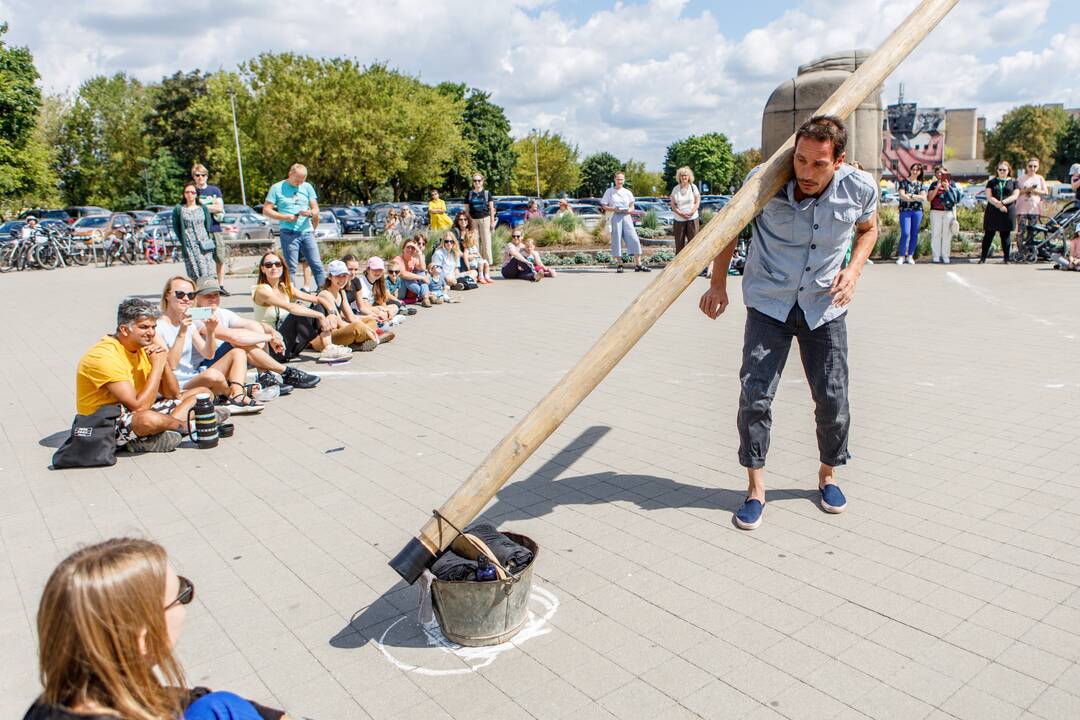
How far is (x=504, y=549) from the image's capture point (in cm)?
353

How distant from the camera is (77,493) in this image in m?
5.37

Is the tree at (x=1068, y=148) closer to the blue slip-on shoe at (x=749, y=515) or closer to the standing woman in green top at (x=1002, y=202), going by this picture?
the standing woman in green top at (x=1002, y=202)

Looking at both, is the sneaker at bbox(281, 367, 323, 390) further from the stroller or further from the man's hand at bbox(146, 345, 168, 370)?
the stroller

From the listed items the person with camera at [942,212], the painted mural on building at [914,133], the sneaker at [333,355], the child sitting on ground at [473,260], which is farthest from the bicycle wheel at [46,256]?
the painted mural on building at [914,133]

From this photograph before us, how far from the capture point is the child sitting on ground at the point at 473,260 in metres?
15.2

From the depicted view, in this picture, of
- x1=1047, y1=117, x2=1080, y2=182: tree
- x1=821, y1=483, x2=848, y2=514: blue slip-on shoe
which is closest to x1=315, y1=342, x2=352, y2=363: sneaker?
x1=821, y1=483, x2=848, y2=514: blue slip-on shoe

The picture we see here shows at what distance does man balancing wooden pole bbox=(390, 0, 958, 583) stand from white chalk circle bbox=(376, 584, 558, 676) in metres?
0.35

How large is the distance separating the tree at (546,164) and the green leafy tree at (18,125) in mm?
50925

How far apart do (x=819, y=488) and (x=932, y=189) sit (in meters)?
13.4

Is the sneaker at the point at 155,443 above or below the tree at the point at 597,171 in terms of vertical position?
below

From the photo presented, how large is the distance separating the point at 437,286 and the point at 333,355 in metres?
4.51

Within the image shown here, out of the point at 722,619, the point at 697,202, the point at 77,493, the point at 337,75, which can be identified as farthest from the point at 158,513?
the point at 337,75

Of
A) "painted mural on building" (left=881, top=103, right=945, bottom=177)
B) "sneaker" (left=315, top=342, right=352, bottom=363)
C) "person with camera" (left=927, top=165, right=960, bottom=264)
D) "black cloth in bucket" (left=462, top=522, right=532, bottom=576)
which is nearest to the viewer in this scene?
A: "black cloth in bucket" (left=462, top=522, right=532, bottom=576)

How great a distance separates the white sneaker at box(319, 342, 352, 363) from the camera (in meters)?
9.04
